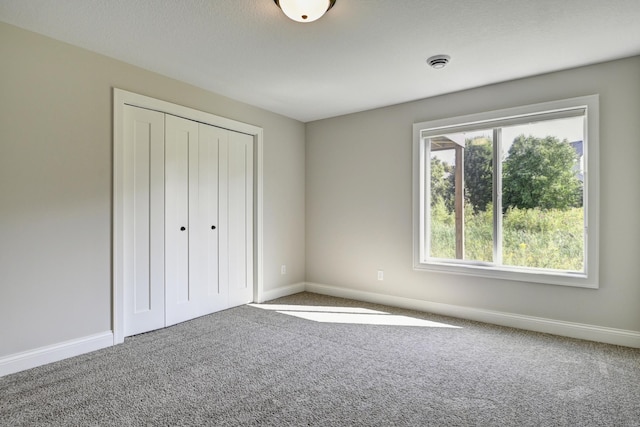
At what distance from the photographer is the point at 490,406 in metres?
2.07

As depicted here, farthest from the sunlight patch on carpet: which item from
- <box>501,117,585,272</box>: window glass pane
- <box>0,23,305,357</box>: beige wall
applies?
<box>0,23,305,357</box>: beige wall

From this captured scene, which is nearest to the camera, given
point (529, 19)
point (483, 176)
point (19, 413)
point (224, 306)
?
point (19, 413)

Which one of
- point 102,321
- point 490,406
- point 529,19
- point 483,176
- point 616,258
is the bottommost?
point 490,406

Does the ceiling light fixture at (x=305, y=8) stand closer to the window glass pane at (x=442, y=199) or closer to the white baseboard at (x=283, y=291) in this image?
the window glass pane at (x=442, y=199)

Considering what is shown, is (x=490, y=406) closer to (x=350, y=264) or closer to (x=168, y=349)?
(x=168, y=349)

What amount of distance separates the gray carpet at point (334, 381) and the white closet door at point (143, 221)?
25 cm

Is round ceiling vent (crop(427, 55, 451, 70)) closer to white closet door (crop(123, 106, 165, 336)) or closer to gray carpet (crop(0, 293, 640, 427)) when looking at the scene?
gray carpet (crop(0, 293, 640, 427))

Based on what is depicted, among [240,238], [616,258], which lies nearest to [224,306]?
[240,238]

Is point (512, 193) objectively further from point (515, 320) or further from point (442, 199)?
point (515, 320)

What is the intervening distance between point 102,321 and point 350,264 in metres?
2.85

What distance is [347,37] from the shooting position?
266cm

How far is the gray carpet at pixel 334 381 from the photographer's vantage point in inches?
77.5

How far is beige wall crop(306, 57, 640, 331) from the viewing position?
299 cm

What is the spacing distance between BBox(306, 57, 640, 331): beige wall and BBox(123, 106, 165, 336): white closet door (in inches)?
87.1
